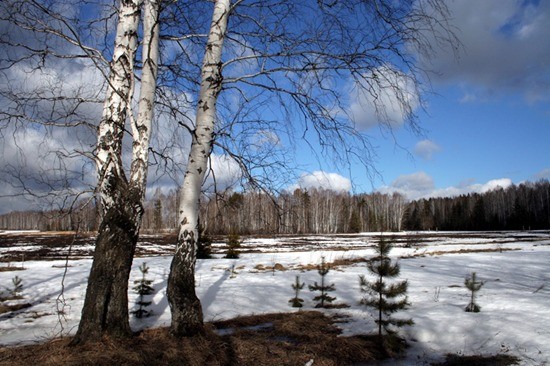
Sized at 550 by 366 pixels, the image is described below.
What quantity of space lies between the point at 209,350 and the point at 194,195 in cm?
176

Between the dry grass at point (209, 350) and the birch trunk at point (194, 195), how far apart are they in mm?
305

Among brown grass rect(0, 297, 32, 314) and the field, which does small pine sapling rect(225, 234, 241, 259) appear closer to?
the field

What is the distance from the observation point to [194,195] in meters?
4.38

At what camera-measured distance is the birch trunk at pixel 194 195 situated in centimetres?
432

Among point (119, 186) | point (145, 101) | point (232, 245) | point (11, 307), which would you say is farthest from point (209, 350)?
point (232, 245)

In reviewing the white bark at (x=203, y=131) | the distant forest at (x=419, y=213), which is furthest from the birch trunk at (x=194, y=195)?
the distant forest at (x=419, y=213)

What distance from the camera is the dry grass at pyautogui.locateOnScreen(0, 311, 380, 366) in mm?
3586

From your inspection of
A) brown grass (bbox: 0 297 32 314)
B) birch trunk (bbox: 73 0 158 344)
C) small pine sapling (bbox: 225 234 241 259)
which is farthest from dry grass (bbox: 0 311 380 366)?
small pine sapling (bbox: 225 234 241 259)

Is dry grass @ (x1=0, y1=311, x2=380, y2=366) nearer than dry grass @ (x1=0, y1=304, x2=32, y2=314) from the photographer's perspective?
Yes

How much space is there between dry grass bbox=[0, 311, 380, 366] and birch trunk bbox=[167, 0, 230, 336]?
0.30 m

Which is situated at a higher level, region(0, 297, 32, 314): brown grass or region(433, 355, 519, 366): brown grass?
region(433, 355, 519, 366): brown grass

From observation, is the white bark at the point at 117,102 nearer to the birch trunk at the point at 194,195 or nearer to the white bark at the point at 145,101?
the white bark at the point at 145,101

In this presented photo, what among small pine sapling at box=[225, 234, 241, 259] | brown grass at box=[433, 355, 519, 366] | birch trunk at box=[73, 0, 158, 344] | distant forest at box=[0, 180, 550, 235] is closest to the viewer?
birch trunk at box=[73, 0, 158, 344]

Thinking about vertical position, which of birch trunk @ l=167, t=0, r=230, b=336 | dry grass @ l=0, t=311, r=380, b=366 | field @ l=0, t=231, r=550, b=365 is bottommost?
field @ l=0, t=231, r=550, b=365
